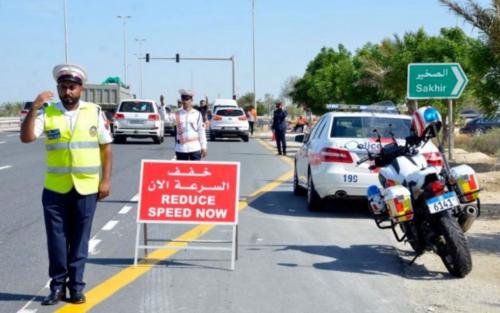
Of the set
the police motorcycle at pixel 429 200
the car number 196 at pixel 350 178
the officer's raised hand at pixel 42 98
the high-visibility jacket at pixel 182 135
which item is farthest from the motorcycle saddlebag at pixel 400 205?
the high-visibility jacket at pixel 182 135

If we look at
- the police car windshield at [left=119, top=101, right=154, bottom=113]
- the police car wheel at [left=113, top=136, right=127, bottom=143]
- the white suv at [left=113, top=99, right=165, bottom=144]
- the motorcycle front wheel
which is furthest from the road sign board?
the police car wheel at [left=113, top=136, right=127, bottom=143]

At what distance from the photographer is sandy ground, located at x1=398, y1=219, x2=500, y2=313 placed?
6.65 metres

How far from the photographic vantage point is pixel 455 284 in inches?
291

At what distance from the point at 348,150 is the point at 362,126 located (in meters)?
0.65

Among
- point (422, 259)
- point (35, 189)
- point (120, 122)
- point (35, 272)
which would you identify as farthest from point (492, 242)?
point (120, 122)

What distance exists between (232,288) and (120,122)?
25605 millimetres

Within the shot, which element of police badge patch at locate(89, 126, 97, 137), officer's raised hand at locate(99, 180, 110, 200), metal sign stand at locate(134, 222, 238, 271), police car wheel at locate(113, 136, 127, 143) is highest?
police badge patch at locate(89, 126, 97, 137)

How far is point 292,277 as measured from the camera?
303 inches

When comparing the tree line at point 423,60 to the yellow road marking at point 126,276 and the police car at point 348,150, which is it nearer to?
the police car at point 348,150

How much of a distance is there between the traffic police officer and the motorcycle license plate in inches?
119

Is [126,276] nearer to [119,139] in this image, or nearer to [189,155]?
[189,155]

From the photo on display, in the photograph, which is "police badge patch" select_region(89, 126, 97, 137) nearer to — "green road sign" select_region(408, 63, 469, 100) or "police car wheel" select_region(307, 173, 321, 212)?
"police car wheel" select_region(307, 173, 321, 212)

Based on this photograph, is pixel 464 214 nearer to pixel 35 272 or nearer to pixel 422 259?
pixel 422 259

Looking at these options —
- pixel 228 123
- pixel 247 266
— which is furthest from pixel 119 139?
Answer: pixel 247 266
